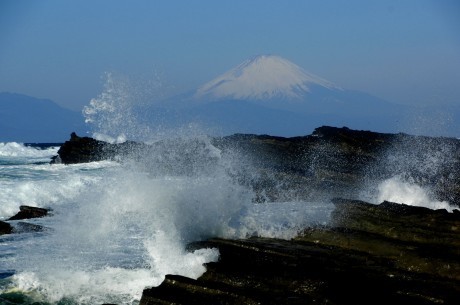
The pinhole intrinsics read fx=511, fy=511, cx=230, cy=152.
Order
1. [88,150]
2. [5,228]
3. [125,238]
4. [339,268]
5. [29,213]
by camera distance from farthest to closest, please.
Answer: [88,150] < [29,213] < [5,228] < [125,238] < [339,268]

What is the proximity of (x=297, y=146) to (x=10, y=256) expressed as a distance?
28749mm

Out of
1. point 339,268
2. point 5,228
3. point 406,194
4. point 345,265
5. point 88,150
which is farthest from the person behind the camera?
point 88,150

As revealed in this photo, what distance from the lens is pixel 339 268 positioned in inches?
321

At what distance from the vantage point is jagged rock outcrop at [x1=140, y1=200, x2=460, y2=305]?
7.18 m

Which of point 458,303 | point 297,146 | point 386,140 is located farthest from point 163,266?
→ point 386,140

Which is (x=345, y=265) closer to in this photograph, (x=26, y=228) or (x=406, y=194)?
(x=26, y=228)

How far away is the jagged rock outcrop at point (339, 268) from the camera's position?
718cm

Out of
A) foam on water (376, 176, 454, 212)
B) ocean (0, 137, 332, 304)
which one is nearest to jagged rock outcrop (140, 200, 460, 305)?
ocean (0, 137, 332, 304)

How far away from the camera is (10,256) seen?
503 inches

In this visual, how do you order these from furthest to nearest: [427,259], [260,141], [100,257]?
[260,141] → [100,257] → [427,259]

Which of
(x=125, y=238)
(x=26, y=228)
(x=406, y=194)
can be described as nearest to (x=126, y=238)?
(x=125, y=238)

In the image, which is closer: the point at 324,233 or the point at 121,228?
the point at 324,233

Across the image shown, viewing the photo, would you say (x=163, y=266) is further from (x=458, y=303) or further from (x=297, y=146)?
(x=297, y=146)

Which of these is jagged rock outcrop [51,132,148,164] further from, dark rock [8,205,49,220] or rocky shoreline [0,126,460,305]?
rocky shoreline [0,126,460,305]
